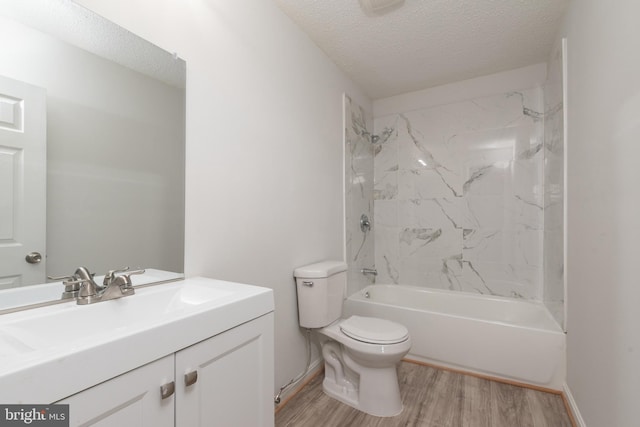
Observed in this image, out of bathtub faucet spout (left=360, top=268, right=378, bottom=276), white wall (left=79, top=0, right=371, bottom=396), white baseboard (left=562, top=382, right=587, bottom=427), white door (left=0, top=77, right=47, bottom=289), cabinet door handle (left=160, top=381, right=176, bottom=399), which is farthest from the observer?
bathtub faucet spout (left=360, top=268, right=378, bottom=276)

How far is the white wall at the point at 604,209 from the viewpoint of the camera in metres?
1.01

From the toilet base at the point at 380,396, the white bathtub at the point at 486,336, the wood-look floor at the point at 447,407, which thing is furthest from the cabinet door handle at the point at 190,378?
the white bathtub at the point at 486,336

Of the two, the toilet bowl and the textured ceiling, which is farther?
the textured ceiling

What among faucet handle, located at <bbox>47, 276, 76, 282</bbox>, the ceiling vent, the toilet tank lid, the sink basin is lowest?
the toilet tank lid

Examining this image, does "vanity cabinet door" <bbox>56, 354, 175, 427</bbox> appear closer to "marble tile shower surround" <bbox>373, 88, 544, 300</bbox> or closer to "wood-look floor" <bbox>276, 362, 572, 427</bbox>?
"wood-look floor" <bbox>276, 362, 572, 427</bbox>

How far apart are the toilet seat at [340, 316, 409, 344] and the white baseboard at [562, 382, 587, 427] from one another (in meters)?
0.91

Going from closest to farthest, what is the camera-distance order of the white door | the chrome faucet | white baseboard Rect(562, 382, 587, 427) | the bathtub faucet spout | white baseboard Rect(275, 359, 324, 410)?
1. the white door
2. the chrome faucet
3. white baseboard Rect(562, 382, 587, 427)
4. white baseboard Rect(275, 359, 324, 410)
5. the bathtub faucet spout

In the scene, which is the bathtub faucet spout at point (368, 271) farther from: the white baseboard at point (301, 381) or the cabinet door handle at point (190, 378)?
the cabinet door handle at point (190, 378)

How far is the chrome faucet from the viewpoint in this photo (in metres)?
0.94

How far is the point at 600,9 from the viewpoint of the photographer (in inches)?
50.9

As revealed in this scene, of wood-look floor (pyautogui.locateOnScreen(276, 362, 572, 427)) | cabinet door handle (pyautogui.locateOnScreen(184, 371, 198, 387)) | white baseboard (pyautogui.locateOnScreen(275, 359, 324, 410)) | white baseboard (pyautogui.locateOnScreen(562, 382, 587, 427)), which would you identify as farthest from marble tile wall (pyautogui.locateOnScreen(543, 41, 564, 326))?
cabinet door handle (pyautogui.locateOnScreen(184, 371, 198, 387))

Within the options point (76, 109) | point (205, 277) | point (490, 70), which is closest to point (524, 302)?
point (490, 70)

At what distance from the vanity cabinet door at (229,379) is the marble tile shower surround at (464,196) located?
2228mm

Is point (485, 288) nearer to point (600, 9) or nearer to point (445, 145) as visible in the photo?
point (445, 145)
